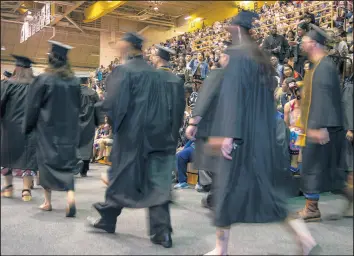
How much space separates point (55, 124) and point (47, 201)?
0.72 m

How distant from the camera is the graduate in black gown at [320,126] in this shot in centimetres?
303

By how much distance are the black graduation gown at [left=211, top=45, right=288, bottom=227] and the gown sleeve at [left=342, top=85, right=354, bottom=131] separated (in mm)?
1074

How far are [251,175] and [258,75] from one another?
2.04 feet

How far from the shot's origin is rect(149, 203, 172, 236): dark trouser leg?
294 cm

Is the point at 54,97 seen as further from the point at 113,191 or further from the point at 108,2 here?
the point at 108,2

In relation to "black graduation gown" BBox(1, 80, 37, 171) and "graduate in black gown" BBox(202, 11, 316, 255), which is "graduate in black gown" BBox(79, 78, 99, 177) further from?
"graduate in black gown" BBox(202, 11, 316, 255)

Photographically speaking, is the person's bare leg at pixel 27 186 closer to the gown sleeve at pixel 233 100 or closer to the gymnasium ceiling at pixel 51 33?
the gymnasium ceiling at pixel 51 33

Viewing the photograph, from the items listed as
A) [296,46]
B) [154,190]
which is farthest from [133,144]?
[296,46]

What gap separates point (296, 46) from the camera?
Answer: 27.5 ft

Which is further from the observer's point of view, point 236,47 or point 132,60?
point 132,60

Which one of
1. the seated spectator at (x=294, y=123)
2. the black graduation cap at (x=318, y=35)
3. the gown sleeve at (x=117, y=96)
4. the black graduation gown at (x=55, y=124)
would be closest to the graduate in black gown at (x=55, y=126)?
the black graduation gown at (x=55, y=124)

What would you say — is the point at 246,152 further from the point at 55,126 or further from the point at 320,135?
the point at 55,126

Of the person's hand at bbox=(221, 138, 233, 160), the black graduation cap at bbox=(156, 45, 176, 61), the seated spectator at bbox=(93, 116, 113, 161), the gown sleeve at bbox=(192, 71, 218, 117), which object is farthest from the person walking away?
the seated spectator at bbox=(93, 116, 113, 161)

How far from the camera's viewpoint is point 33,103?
3457mm
